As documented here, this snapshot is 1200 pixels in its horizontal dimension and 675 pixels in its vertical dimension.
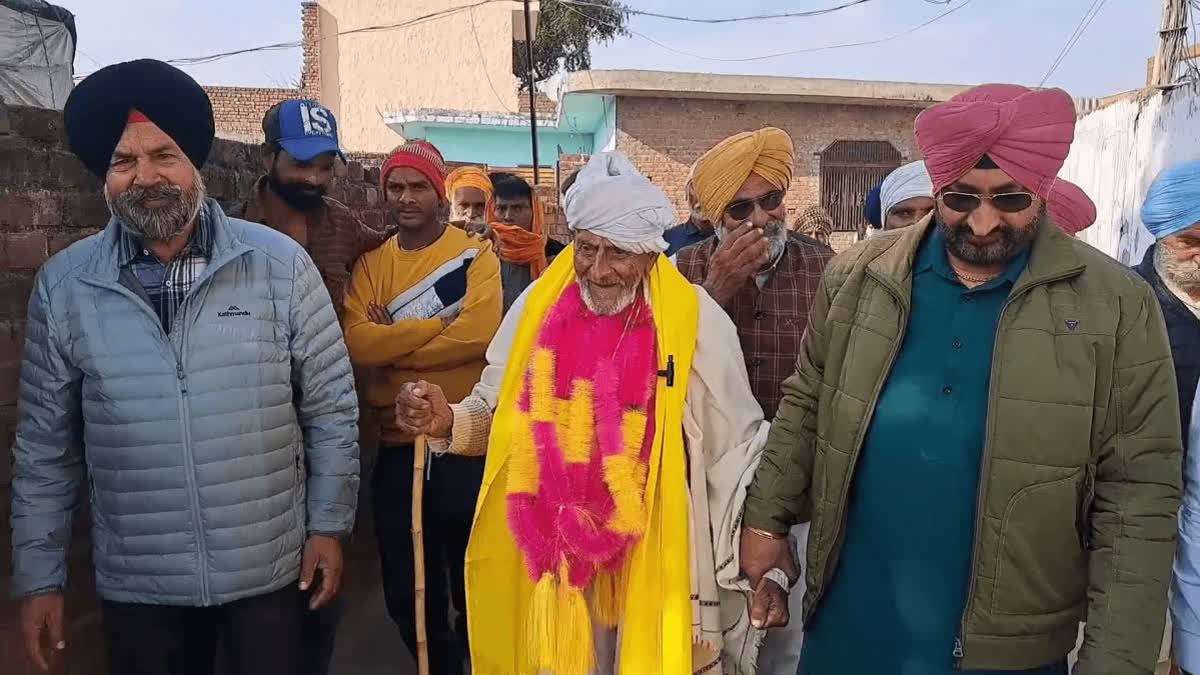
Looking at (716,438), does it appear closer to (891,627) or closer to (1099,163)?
(891,627)

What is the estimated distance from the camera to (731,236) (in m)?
2.79

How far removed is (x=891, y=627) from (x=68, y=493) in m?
2.11

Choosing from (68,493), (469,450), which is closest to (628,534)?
(469,450)

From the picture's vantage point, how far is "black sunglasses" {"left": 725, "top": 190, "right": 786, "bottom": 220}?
Result: 113 inches

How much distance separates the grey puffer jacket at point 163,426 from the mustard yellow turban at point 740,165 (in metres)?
1.40

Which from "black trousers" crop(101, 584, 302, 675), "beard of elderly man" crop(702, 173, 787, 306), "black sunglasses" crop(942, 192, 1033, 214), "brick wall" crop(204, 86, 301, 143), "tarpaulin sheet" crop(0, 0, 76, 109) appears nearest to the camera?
"black sunglasses" crop(942, 192, 1033, 214)

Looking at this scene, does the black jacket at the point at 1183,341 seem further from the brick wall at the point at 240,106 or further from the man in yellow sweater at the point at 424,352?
the brick wall at the point at 240,106

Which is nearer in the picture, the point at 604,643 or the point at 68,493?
the point at 68,493

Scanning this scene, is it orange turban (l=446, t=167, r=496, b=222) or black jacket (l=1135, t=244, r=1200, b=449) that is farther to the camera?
orange turban (l=446, t=167, r=496, b=222)

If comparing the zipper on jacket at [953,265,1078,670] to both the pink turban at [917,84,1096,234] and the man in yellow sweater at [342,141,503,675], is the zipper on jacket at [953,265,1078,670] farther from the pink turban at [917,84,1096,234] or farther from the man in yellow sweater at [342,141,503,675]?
the man in yellow sweater at [342,141,503,675]

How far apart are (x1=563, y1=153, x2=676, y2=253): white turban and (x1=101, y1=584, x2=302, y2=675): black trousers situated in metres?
1.28

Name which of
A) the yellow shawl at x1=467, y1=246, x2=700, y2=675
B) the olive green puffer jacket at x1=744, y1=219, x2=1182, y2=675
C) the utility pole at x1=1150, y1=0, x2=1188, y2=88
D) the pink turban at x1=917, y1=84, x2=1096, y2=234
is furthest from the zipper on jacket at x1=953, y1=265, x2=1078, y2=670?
the utility pole at x1=1150, y1=0, x2=1188, y2=88

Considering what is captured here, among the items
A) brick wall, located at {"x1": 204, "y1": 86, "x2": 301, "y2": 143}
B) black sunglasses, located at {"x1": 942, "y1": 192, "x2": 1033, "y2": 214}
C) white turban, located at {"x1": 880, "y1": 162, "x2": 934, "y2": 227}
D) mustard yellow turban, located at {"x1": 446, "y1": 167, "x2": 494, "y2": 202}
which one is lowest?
black sunglasses, located at {"x1": 942, "y1": 192, "x2": 1033, "y2": 214}

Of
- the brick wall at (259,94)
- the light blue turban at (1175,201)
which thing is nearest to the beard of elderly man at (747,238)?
the light blue turban at (1175,201)
